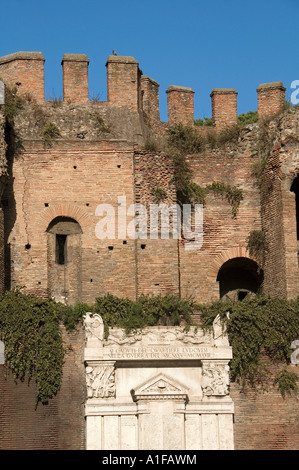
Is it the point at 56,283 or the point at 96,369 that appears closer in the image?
the point at 96,369

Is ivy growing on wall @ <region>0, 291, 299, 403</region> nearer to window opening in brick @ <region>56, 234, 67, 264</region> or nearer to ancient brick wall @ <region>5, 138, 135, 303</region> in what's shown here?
ancient brick wall @ <region>5, 138, 135, 303</region>

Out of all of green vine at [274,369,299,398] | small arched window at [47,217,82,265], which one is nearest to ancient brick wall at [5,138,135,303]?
small arched window at [47,217,82,265]

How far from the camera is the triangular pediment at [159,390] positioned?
29.3m

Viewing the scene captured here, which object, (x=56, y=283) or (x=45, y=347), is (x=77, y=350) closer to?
(x=45, y=347)

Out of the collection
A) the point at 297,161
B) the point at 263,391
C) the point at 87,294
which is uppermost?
the point at 297,161

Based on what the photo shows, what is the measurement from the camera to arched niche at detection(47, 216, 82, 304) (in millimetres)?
32750

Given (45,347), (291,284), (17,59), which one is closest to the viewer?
(45,347)

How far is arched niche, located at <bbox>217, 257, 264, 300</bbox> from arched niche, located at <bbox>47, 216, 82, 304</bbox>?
146 inches

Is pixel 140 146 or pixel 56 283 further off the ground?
pixel 140 146

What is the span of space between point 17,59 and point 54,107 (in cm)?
Result: 144

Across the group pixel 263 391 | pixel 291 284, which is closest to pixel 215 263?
pixel 291 284

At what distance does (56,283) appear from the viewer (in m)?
32.8

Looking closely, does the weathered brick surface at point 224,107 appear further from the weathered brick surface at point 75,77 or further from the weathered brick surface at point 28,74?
the weathered brick surface at point 28,74

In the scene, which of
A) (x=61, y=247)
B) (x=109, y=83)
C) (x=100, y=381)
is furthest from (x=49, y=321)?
(x=109, y=83)
